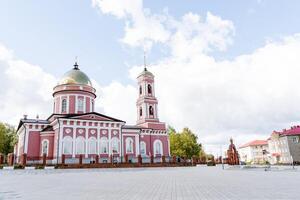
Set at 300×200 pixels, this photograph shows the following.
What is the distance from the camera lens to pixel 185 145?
5397 cm

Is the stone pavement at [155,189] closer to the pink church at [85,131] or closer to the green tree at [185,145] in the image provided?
the pink church at [85,131]

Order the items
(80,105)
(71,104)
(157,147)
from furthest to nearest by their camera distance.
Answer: (157,147)
(80,105)
(71,104)

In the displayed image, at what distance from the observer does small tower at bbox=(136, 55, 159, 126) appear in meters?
42.5

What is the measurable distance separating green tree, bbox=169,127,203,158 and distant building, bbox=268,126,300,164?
73.5 feet

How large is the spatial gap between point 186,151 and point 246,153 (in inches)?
2221

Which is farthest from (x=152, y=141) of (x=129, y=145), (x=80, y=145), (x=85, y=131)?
(x=80, y=145)

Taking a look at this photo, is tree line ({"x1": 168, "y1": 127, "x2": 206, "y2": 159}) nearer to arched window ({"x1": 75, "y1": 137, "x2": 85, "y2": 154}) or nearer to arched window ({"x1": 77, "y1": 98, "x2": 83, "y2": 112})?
arched window ({"x1": 77, "y1": 98, "x2": 83, "y2": 112})

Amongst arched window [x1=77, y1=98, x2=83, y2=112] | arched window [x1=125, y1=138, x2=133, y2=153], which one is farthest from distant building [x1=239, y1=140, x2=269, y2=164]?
arched window [x1=77, y1=98, x2=83, y2=112]

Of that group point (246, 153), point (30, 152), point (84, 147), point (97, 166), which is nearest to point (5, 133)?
point (30, 152)

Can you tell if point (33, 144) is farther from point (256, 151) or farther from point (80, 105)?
point (256, 151)

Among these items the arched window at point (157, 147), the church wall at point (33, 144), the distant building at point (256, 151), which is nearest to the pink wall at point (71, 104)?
the church wall at point (33, 144)

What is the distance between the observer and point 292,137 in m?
60.1

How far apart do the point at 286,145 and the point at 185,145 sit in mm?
26742

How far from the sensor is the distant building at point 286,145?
58.9 metres
